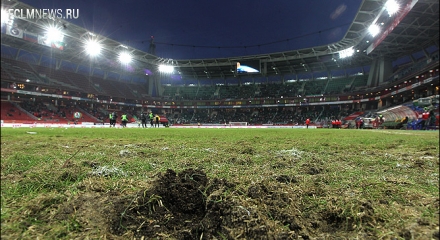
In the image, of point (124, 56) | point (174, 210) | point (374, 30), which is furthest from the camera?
point (124, 56)

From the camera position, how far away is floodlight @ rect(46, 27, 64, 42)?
1538 inches

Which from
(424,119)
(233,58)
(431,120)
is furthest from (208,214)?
(233,58)

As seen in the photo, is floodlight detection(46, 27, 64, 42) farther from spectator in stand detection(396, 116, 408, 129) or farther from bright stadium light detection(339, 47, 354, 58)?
bright stadium light detection(339, 47, 354, 58)

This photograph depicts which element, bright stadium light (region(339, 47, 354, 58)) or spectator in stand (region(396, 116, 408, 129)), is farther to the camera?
bright stadium light (region(339, 47, 354, 58))

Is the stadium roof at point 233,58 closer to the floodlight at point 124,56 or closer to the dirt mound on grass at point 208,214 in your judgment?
the floodlight at point 124,56

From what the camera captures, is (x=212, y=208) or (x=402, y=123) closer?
(x=212, y=208)

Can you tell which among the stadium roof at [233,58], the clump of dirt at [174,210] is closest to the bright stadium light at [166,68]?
the stadium roof at [233,58]

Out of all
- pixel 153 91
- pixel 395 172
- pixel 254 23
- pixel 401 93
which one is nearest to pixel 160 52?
pixel 153 91

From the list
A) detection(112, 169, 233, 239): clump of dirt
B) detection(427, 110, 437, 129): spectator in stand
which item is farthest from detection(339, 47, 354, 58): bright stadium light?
detection(112, 169, 233, 239): clump of dirt

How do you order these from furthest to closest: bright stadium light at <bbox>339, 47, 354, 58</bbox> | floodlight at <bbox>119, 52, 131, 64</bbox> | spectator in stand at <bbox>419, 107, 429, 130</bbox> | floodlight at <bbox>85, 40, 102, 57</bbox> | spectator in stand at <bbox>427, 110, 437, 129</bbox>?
floodlight at <bbox>119, 52, 131, 64</bbox>
bright stadium light at <bbox>339, 47, 354, 58</bbox>
floodlight at <bbox>85, 40, 102, 57</bbox>
spectator in stand at <bbox>419, 107, 429, 130</bbox>
spectator in stand at <bbox>427, 110, 437, 129</bbox>

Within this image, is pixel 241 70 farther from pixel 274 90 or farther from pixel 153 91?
pixel 153 91

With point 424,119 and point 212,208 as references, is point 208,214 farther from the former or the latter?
point 424,119

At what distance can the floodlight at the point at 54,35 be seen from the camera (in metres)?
39.1

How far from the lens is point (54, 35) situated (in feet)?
132
